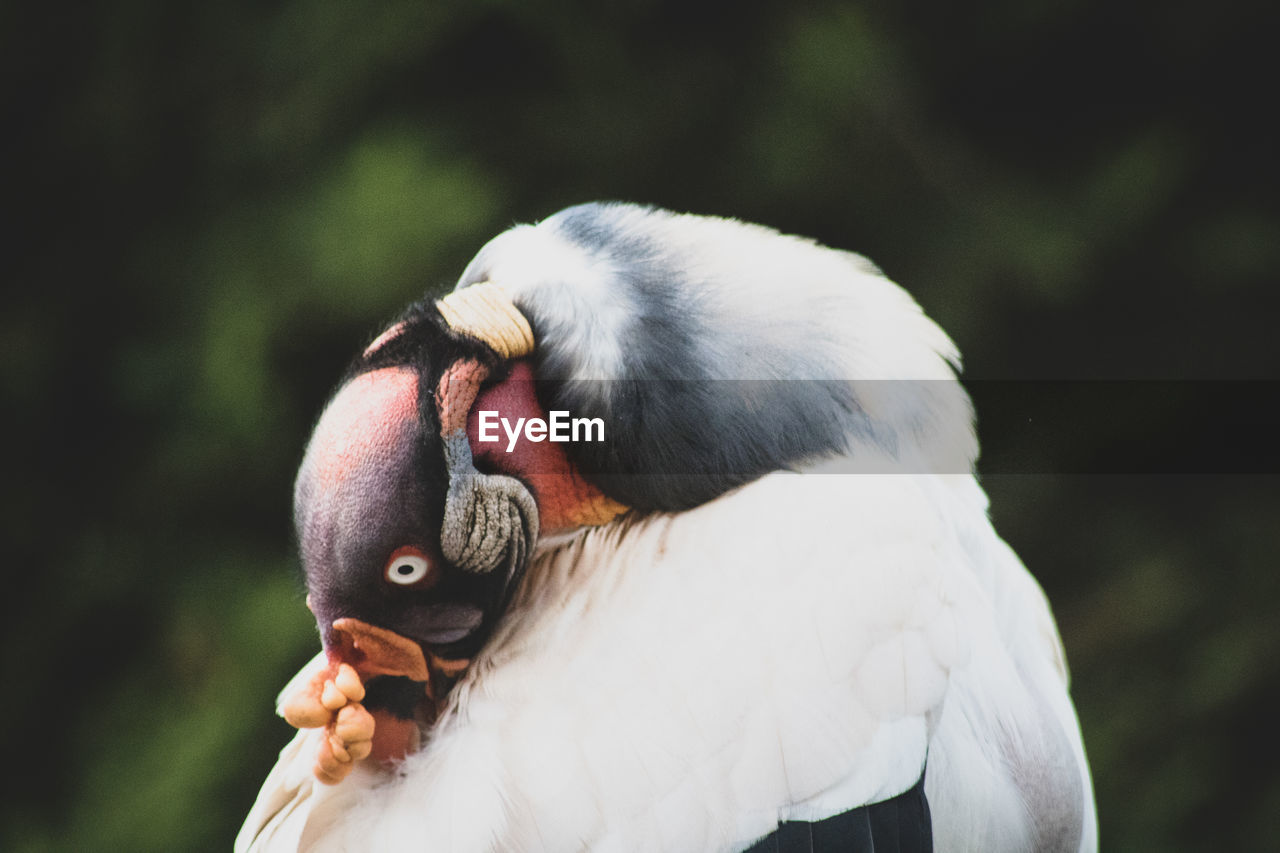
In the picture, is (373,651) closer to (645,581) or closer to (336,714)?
(336,714)

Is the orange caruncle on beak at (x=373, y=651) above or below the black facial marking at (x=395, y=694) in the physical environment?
above

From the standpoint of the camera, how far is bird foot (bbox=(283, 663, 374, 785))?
0.75m

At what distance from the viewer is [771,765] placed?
749mm

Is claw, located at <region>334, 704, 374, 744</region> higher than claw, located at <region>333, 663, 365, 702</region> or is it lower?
lower

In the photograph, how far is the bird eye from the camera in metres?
0.73

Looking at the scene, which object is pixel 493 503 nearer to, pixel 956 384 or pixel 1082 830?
pixel 956 384

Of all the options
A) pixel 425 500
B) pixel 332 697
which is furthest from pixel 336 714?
pixel 425 500

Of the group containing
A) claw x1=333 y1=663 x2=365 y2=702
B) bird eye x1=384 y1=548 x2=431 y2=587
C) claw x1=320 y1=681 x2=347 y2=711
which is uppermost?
bird eye x1=384 y1=548 x2=431 y2=587

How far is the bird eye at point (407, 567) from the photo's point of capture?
0.73m

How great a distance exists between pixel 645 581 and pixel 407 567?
0.16m
